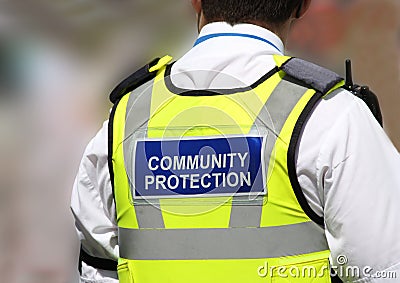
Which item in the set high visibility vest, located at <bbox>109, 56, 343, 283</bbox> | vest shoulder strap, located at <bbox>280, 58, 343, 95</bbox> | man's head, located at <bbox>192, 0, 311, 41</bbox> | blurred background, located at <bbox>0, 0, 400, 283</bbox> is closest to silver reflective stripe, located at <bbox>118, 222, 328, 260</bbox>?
high visibility vest, located at <bbox>109, 56, 343, 283</bbox>

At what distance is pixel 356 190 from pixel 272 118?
15cm

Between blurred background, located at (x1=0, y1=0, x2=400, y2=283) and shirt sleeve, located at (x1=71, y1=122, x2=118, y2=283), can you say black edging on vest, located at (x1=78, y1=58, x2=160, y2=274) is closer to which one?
shirt sleeve, located at (x1=71, y1=122, x2=118, y2=283)

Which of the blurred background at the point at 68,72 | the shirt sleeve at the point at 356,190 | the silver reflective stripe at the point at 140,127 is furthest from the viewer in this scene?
the blurred background at the point at 68,72

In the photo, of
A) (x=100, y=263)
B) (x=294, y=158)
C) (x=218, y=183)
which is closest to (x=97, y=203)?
(x=100, y=263)

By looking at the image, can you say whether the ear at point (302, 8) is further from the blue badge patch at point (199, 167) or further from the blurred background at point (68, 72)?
the blurred background at point (68, 72)

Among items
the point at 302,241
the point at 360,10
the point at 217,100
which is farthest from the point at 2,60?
the point at 302,241

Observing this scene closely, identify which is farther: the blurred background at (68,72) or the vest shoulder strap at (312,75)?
the blurred background at (68,72)

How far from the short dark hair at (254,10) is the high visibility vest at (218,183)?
2.6 inches

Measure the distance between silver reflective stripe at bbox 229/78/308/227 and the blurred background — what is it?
86 centimetres

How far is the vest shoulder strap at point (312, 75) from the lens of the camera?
40.8 inches

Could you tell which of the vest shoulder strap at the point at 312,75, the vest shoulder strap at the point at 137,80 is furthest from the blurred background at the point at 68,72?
the vest shoulder strap at the point at 312,75

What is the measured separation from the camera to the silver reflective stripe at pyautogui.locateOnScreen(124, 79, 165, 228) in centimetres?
111

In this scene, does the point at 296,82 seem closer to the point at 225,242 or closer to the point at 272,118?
the point at 272,118

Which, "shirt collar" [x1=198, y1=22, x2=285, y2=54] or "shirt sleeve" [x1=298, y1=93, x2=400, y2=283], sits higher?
"shirt collar" [x1=198, y1=22, x2=285, y2=54]
